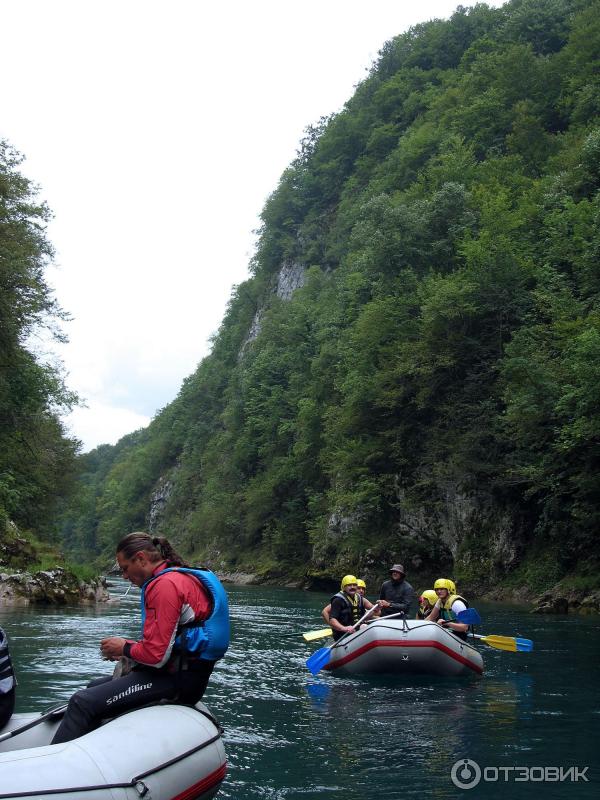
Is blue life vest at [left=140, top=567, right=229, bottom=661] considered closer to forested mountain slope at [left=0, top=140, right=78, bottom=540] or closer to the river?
the river

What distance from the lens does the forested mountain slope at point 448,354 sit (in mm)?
24250

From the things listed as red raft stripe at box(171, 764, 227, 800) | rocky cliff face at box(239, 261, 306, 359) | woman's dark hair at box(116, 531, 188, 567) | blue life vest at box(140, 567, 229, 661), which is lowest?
red raft stripe at box(171, 764, 227, 800)

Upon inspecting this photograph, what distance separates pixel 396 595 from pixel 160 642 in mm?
8668

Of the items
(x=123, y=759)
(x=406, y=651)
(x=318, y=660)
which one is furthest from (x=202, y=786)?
(x=318, y=660)

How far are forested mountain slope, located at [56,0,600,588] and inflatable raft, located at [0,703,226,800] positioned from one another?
1653 centimetres

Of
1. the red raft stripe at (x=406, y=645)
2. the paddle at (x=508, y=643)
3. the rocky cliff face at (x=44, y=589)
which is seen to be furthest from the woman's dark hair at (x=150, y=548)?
the rocky cliff face at (x=44, y=589)

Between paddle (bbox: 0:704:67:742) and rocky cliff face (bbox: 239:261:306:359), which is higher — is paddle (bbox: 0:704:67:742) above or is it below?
below

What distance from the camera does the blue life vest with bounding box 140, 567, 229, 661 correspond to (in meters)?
4.56

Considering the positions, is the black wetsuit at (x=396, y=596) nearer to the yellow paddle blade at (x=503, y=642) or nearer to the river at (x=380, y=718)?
the yellow paddle blade at (x=503, y=642)

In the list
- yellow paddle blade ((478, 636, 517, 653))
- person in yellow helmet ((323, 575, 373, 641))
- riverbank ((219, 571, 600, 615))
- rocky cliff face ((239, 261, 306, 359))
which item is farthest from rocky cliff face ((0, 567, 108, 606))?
rocky cliff face ((239, 261, 306, 359))

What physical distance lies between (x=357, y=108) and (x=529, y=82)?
2724cm

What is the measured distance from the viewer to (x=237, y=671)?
34.8 ft

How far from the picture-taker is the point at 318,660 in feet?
35.5

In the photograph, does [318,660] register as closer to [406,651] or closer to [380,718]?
[406,651]
